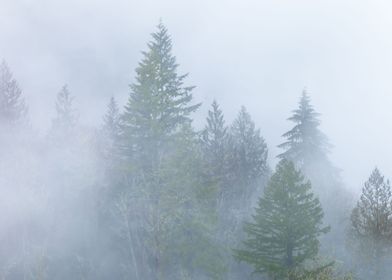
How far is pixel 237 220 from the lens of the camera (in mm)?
43250

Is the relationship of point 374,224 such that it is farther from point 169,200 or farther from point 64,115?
point 64,115

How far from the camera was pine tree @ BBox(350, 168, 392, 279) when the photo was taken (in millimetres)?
35219

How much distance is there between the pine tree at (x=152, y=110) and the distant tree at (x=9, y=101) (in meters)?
15.6

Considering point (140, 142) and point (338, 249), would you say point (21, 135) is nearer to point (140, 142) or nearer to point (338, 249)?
point (140, 142)

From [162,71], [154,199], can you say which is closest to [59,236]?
[154,199]

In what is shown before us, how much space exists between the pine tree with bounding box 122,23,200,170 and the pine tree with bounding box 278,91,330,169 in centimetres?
1571

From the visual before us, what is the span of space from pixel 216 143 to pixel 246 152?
4.08 meters

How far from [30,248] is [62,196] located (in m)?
5.27

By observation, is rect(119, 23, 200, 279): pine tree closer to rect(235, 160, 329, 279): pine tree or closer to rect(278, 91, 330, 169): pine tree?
rect(235, 160, 329, 279): pine tree

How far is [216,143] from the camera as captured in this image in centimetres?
4741

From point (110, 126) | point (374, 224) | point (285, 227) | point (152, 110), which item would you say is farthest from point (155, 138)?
point (110, 126)

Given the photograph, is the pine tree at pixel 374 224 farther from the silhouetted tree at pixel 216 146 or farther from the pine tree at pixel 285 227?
the silhouetted tree at pixel 216 146

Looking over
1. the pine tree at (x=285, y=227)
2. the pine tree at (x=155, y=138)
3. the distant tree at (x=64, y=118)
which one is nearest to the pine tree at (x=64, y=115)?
the distant tree at (x=64, y=118)

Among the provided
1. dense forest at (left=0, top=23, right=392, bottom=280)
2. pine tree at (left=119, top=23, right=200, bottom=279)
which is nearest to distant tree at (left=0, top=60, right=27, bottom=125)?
dense forest at (left=0, top=23, right=392, bottom=280)
